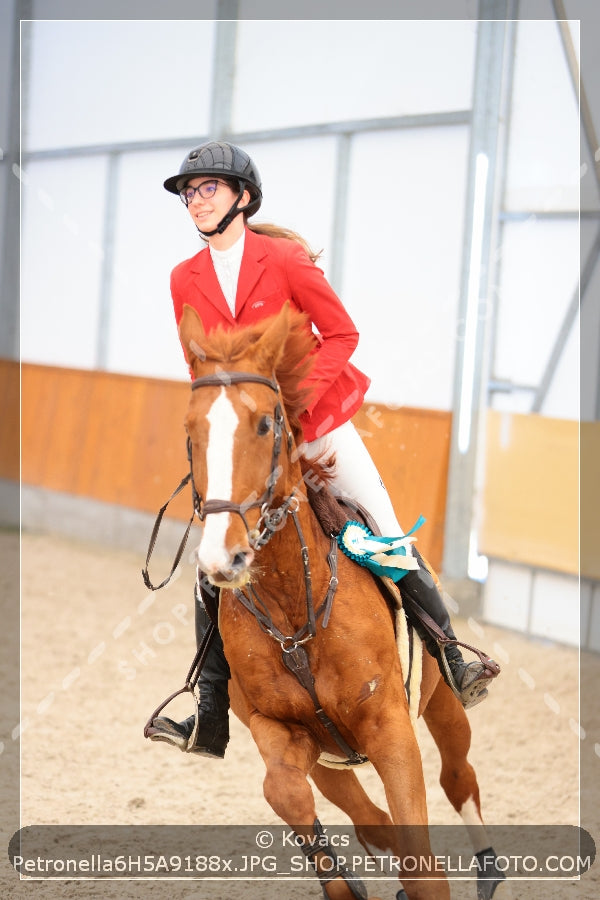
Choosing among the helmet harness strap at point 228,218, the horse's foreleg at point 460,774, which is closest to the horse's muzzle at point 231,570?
the helmet harness strap at point 228,218

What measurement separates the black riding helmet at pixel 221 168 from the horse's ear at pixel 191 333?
0.49m

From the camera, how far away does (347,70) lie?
32.1 feet

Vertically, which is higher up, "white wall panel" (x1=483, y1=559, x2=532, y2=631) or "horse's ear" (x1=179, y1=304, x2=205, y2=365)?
"horse's ear" (x1=179, y1=304, x2=205, y2=365)

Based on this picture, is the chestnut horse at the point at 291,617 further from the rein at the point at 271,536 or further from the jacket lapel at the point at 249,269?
the jacket lapel at the point at 249,269

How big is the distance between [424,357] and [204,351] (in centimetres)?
646

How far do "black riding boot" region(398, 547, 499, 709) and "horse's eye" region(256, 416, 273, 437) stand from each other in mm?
939

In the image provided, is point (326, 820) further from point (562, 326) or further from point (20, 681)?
point (562, 326)

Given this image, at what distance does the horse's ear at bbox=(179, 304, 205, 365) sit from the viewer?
273 centimetres

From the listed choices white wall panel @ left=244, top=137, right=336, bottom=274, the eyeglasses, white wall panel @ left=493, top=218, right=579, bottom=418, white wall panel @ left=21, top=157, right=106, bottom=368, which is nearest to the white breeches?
the eyeglasses

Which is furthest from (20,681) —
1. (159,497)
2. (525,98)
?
(525,98)

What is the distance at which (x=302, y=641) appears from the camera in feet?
9.60

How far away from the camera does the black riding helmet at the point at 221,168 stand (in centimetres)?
313

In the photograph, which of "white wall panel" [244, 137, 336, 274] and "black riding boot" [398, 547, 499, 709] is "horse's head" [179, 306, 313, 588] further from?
"white wall panel" [244, 137, 336, 274]

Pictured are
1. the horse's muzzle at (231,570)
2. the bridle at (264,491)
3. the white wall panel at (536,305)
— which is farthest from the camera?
the white wall panel at (536,305)
